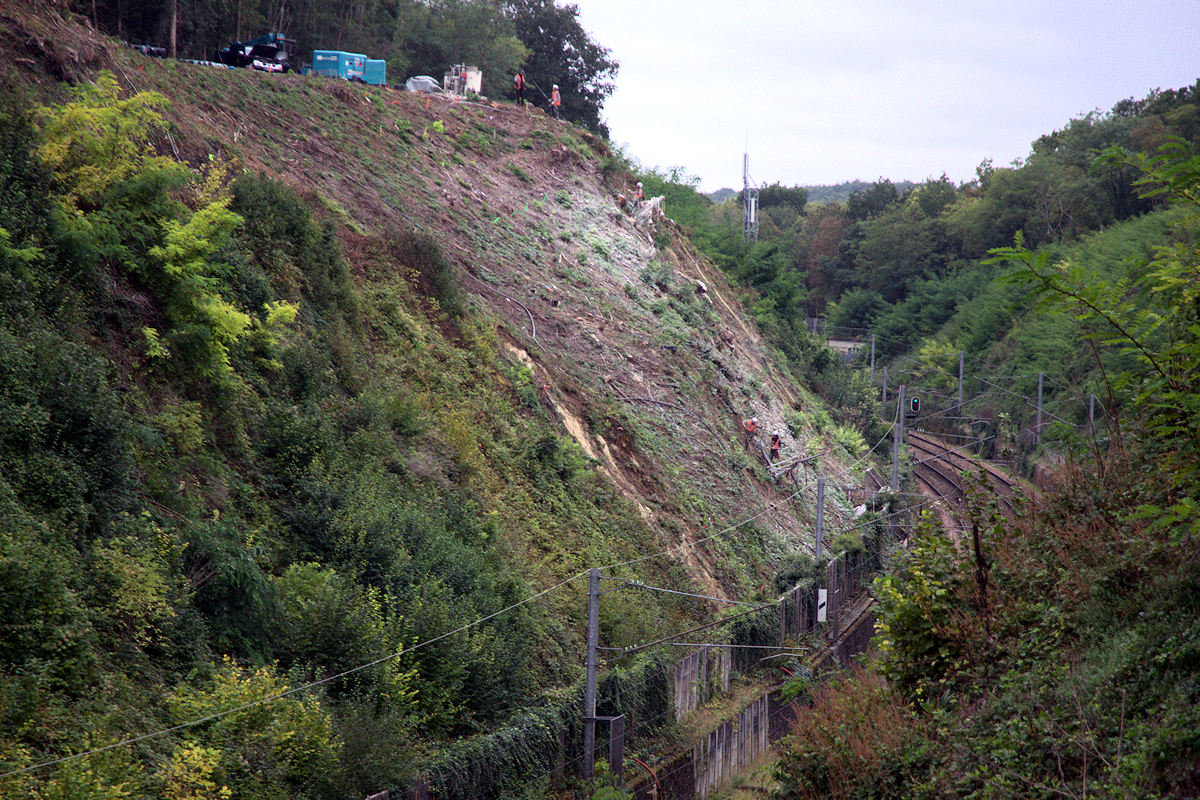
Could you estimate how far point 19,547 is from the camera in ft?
26.2

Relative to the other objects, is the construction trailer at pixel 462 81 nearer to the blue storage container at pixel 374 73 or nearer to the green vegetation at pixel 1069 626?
→ the blue storage container at pixel 374 73

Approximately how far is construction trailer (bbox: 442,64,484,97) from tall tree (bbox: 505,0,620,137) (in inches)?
510

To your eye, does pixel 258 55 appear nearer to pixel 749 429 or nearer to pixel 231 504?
pixel 749 429

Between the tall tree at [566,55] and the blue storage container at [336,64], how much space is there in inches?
833

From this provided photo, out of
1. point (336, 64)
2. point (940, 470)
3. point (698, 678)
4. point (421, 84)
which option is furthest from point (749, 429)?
point (940, 470)

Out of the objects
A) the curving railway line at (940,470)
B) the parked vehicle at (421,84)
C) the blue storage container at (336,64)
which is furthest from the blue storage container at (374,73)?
the curving railway line at (940,470)

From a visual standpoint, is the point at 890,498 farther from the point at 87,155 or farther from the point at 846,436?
the point at 87,155

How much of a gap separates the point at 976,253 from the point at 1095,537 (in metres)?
81.0

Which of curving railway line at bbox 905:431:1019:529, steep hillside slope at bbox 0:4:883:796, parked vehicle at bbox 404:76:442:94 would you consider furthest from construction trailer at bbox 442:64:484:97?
curving railway line at bbox 905:431:1019:529

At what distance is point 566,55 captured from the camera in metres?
53.2

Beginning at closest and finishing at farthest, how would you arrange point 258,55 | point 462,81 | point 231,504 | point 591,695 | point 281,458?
point 231,504 → point 281,458 → point 591,695 → point 258,55 → point 462,81

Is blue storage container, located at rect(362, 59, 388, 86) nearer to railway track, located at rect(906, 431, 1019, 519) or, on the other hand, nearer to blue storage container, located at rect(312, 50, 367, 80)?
blue storage container, located at rect(312, 50, 367, 80)

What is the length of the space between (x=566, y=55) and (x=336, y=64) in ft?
76.5

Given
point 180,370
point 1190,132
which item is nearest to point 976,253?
point 1190,132
